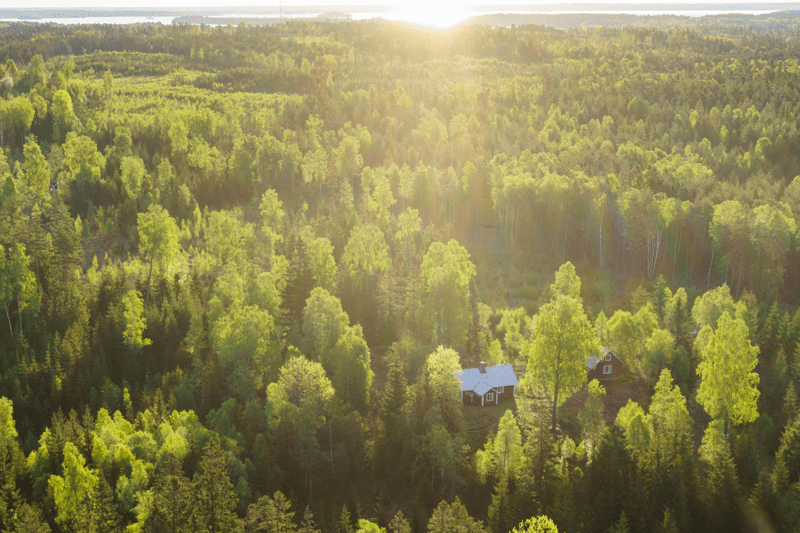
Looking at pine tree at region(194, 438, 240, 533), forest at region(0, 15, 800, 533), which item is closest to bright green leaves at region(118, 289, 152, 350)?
forest at region(0, 15, 800, 533)

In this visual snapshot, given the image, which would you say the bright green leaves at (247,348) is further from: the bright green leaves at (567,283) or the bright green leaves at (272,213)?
the bright green leaves at (272,213)

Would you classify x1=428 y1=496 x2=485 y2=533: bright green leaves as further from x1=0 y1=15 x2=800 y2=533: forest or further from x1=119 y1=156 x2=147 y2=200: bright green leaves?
x1=119 y1=156 x2=147 y2=200: bright green leaves

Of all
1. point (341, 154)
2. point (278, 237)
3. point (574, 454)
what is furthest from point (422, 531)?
point (341, 154)

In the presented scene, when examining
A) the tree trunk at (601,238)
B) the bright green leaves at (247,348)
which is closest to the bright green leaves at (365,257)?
the bright green leaves at (247,348)

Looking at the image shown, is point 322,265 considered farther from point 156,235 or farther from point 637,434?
point 637,434

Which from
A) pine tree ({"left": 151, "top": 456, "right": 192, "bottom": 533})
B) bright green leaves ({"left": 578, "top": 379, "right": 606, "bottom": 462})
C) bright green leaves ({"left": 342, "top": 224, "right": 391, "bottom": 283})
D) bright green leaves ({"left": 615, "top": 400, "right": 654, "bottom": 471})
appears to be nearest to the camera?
pine tree ({"left": 151, "top": 456, "right": 192, "bottom": 533})

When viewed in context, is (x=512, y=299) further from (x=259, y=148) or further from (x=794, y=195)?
(x=259, y=148)

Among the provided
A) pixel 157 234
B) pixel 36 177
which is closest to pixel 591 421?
pixel 157 234
